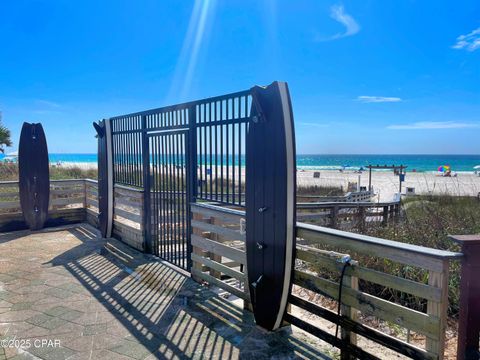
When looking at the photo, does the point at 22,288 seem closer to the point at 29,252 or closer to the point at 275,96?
the point at 29,252

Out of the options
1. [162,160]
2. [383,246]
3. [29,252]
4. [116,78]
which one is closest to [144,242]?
[162,160]

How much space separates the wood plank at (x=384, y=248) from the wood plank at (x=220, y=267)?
1014 mm

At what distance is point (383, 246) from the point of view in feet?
6.83

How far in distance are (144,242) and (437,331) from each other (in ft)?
14.6

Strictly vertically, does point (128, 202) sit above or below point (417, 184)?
above

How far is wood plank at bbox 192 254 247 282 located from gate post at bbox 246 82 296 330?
434 mm

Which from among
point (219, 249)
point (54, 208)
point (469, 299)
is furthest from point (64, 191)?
point (469, 299)

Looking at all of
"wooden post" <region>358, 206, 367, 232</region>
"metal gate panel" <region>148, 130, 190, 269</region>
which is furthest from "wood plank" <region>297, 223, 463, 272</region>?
"wooden post" <region>358, 206, 367, 232</region>

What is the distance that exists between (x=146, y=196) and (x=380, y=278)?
13.1 ft

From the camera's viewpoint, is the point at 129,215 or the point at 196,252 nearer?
the point at 196,252

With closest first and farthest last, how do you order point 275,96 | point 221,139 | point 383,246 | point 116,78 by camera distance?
point 383,246 < point 275,96 < point 221,139 < point 116,78

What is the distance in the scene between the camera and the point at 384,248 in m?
2.08

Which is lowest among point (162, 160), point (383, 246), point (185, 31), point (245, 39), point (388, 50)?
point (383, 246)

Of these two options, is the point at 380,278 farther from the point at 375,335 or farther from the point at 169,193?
the point at 169,193
